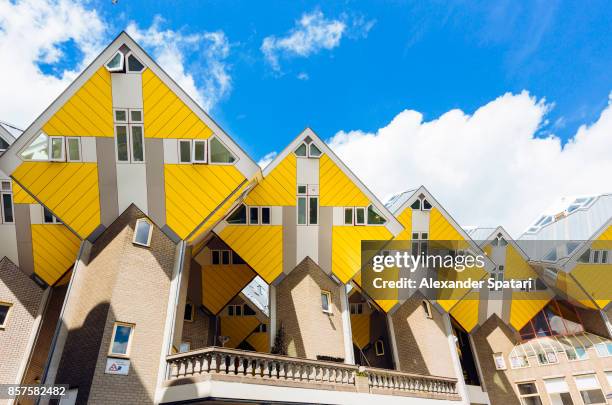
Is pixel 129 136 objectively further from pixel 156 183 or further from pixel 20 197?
pixel 20 197

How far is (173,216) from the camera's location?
57.2 feet

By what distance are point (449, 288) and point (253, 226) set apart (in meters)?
14.0

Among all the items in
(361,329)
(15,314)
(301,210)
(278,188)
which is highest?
(278,188)

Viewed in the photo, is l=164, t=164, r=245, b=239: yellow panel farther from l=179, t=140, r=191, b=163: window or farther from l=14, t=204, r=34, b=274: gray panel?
l=14, t=204, r=34, b=274: gray panel

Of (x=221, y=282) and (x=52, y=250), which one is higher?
(x=221, y=282)

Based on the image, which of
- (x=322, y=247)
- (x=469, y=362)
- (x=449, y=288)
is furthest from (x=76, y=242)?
(x=469, y=362)

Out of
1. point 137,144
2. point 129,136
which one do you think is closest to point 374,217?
point 137,144

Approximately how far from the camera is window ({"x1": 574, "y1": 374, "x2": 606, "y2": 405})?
26516 millimetres

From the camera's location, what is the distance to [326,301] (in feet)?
71.0

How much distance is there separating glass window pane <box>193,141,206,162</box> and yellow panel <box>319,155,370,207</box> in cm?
704

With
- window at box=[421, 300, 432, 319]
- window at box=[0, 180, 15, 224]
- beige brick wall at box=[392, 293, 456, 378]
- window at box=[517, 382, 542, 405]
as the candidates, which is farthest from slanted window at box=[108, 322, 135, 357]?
window at box=[517, 382, 542, 405]

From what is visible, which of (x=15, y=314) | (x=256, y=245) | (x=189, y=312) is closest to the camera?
(x=15, y=314)

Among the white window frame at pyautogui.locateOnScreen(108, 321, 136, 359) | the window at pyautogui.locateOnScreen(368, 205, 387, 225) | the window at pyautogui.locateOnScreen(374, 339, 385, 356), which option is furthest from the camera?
the window at pyautogui.locateOnScreen(374, 339, 385, 356)

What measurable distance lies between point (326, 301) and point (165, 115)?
1240 cm
